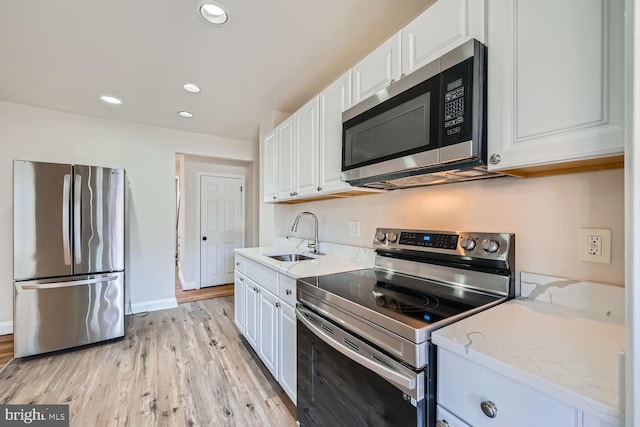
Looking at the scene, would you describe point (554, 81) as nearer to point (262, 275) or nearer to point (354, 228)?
point (354, 228)

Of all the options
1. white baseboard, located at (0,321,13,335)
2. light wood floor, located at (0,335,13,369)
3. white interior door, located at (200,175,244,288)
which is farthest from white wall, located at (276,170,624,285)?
white baseboard, located at (0,321,13,335)

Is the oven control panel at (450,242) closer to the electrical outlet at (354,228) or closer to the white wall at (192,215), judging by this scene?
the electrical outlet at (354,228)

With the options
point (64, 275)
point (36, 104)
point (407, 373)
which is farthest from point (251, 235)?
point (407, 373)

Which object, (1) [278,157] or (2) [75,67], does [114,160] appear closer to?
(2) [75,67]

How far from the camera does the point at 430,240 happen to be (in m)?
1.47

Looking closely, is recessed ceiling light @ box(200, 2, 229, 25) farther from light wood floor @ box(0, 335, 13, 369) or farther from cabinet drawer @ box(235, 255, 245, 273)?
light wood floor @ box(0, 335, 13, 369)

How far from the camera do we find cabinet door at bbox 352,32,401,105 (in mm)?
1371

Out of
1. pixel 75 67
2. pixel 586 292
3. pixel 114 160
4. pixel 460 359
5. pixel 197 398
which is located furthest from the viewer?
pixel 114 160

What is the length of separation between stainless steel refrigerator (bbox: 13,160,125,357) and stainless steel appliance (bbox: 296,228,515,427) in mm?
2204

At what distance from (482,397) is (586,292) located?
2.11 feet

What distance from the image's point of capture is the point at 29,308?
2357mm

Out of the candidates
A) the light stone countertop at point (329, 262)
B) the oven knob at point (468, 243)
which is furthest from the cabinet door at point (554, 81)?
the light stone countertop at point (329, 262)

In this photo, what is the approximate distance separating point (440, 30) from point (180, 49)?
1.70 m

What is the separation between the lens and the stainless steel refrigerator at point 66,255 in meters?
2.33
